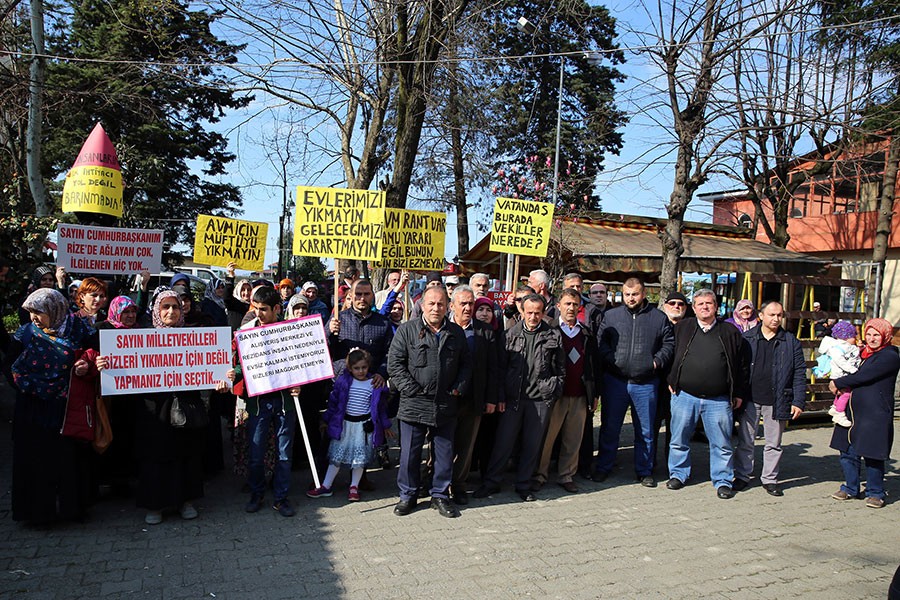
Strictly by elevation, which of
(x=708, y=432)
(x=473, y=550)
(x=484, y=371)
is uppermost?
(x=484, y=371)

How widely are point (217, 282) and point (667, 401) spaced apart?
216 inches

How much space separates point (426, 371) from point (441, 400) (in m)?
0.28

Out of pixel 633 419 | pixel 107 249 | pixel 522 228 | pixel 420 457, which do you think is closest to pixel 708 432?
pixel 633 419

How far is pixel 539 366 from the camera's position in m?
6.14

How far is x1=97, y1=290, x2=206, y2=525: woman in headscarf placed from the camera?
17.1 feet

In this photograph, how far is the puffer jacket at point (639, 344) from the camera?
6695 mm

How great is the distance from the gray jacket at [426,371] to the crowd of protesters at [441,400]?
0.01 meters

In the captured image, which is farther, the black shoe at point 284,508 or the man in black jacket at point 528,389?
the man in black jacket at point 528,389

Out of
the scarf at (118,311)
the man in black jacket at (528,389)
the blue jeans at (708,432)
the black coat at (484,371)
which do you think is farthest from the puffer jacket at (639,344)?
the scarf at (118,311)

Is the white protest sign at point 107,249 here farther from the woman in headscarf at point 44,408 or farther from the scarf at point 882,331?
the scarf at point 882,331

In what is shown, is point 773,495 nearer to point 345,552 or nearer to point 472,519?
point 472,519

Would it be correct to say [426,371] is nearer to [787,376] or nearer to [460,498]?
[460,498]

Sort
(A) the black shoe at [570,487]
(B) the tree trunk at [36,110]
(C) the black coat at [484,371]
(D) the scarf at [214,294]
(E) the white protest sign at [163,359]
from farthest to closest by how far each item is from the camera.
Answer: (B) the tree trunk at [36,110]
(D) the scarf at [214,294]
(A) the black shoe at [570,487]
(C) the black coat at [484,371]
(E) the white protest sign at [163,359]

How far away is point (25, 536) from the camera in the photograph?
488 cm
